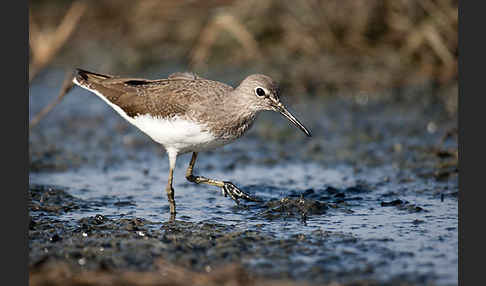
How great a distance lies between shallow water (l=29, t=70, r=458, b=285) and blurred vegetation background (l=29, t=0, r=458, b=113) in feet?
2.15

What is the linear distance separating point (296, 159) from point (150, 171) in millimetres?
1965

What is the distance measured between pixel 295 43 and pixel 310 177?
453 cm

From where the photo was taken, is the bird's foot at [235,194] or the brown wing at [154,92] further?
the bird's foot at [235,194]

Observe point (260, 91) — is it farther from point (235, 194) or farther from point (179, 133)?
point (235, 194)

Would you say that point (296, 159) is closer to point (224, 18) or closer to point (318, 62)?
point (318, 62)

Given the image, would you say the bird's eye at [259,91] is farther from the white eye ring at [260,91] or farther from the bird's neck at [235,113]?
the bird's neck at [235,113]

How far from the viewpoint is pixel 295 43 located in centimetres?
1200

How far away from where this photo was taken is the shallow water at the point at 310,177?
17.8 ft

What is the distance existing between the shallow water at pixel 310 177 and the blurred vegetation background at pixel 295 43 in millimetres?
655

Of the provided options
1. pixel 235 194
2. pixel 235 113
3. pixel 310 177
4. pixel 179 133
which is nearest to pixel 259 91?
pixel 235 113

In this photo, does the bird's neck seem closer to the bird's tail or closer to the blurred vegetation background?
the bird's tail

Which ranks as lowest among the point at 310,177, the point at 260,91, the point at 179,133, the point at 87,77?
the point at 310,177

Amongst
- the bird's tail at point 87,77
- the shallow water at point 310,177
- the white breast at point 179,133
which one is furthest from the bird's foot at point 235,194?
the bird's tail at point 87,77

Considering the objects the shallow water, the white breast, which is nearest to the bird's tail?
the white breast
